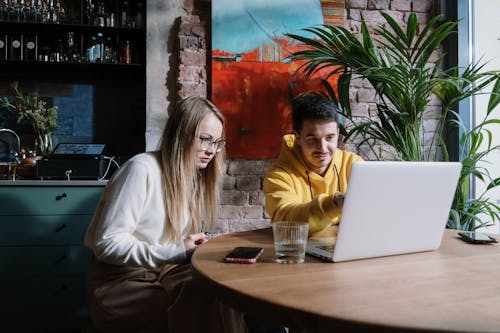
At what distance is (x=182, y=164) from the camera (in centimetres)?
145

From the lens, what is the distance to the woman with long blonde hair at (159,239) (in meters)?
1.21

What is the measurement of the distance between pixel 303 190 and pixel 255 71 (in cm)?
123

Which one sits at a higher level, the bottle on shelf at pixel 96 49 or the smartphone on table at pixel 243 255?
A: the bottle on shelf at pixel 96 49

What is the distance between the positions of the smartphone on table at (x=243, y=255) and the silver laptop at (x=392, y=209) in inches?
5.6

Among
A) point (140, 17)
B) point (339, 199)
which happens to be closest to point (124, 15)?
point (140, 17)

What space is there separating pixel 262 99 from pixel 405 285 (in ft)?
6.47

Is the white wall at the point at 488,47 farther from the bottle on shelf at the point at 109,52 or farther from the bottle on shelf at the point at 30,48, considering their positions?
the bottle on shelf at the point at 30,48

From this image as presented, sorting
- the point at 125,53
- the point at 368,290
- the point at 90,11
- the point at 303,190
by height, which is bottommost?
the point at 368,290

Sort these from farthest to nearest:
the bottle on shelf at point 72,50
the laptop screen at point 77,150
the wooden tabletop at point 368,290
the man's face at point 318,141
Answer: the bottle on shelf at point 72,50 < the laptop screen at point 77,150 < the man's face at point 318,141 < the wooden tabletop at point 368,290

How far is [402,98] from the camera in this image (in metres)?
2.19

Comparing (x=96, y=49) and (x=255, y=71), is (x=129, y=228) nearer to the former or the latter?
(x=255, y=71)

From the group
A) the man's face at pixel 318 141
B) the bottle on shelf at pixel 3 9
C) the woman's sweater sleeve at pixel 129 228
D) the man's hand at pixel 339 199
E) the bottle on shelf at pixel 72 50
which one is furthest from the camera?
the bottle on shelf at pixel 72 50

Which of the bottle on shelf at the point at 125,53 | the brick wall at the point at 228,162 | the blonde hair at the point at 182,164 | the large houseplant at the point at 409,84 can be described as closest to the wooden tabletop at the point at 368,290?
the blonde hair at the point at 182,164

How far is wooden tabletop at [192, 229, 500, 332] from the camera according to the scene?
1.96 ft
